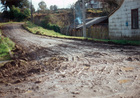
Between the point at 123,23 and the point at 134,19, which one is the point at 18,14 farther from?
the point at 134,19

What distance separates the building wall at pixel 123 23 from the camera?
1591 cm

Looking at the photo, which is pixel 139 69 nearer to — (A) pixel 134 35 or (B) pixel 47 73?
(B) pixel 47 73

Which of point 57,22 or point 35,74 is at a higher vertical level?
point 57,22

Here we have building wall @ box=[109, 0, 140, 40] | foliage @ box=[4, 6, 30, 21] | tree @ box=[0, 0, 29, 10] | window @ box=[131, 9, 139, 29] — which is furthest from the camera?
tree @ box=[0, 0, 29, 10]

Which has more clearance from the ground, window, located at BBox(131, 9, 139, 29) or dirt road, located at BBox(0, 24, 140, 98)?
window, located at BBox(131, 9, 139, 29)

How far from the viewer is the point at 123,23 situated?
17.2m

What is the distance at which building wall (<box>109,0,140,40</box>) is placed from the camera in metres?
15.9

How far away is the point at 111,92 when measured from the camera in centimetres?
393

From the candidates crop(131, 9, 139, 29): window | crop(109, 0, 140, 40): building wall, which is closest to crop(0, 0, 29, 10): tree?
crop(109, 0, 140, 40): building wall

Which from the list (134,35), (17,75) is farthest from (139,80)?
(134,35)

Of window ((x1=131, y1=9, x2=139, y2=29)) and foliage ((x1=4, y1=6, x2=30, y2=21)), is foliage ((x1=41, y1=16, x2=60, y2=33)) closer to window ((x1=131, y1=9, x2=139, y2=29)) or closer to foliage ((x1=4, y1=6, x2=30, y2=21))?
foliage ((x1=4, y1=6, x2=30, y2=21))

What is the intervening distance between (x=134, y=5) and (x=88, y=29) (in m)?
8.44

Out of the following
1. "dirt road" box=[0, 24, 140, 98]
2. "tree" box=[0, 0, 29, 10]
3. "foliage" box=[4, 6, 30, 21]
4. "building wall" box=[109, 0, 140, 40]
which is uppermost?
"tree" box=[0, 0, 29, 10]

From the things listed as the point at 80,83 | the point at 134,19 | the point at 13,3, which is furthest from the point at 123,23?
the point at 13,3
